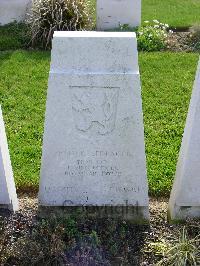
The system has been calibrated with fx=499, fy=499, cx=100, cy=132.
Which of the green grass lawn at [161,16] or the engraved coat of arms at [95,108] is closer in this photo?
the engraved coat of arms at [95,108]

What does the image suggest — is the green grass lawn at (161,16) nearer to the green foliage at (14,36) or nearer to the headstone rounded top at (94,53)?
the green foliage at (14,36)

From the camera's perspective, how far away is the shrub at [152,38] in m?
9.09

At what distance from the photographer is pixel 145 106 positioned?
703cm

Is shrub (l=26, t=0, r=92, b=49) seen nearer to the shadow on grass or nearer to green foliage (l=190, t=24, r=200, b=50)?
green foliage (l=190, t=24, r=200, b=50)

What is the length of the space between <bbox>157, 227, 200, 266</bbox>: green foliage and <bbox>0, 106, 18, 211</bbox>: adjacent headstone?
57.7 inches

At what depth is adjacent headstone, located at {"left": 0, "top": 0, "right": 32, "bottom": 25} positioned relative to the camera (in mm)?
10203

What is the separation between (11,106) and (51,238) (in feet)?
10.5

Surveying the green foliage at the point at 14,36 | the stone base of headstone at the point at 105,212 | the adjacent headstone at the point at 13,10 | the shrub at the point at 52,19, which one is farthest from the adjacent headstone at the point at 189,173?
the adjacent headstone at the point at 13,10

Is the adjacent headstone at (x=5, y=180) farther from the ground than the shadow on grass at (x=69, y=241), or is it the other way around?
the adjacent headstone at (x=5, y=180)

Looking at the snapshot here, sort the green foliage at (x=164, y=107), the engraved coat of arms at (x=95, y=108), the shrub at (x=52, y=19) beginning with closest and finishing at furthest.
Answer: the engraved coat of arms at (x=95, y=108) → the green foliage at (x=164, y=107) → the shrub at (x=52, y=19)

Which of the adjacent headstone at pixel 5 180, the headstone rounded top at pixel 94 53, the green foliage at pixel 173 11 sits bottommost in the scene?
the green foliage at pixel 173 11

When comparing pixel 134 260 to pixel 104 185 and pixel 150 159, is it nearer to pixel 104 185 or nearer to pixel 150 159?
pixel 104 185

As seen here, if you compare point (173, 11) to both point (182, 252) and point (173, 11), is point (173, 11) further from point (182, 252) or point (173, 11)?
point (182, 252)

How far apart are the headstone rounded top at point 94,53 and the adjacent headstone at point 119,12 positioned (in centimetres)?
621
